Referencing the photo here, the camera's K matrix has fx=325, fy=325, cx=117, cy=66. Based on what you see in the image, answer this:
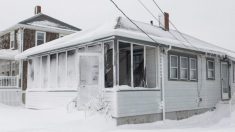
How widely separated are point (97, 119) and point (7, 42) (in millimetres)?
18579

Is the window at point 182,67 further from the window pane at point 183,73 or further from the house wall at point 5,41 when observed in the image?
the house wall at point 5,41

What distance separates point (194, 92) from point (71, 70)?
659 centimetres

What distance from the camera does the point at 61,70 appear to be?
52.7ft

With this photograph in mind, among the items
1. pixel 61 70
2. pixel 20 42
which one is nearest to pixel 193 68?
pixel 61 70

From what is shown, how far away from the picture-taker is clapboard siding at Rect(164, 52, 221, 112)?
1534cm

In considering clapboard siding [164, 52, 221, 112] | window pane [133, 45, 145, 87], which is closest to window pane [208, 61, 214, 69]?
clapboard siding [164, 52, 221, 112]

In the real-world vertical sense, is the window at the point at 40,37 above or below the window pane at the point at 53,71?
above

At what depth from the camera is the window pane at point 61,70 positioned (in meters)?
15.9

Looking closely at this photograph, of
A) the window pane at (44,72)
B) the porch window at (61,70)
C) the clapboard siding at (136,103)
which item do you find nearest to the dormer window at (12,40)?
the window pane at (44,72)

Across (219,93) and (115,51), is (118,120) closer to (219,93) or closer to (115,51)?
(115,51)

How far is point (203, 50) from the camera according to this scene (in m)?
17.3

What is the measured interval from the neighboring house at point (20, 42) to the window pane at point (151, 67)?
10.6 m

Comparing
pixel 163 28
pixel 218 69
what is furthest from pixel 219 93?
pixel 163 28

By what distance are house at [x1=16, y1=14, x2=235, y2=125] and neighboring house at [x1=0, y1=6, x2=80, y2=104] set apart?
3.74 meters
